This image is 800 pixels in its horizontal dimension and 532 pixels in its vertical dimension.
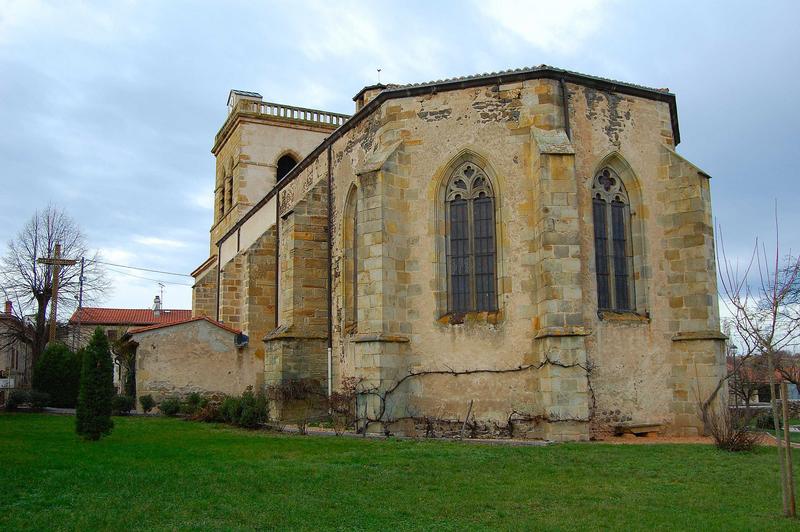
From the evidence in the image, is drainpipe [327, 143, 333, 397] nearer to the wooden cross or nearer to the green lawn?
the green lawn

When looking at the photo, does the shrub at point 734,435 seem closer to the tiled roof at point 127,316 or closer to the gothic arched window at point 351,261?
the gothic arched window at point 351,261

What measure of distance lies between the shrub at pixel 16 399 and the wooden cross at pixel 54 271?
21.9 ft

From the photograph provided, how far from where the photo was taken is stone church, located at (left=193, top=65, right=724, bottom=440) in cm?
1477

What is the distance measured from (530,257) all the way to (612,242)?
2.12m

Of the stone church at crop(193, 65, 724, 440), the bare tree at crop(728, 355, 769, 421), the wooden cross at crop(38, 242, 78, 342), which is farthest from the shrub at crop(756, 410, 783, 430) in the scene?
the wooden cross at crop(38, 242, 78, 342)

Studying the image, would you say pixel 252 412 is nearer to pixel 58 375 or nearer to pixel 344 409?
pixel 344 409

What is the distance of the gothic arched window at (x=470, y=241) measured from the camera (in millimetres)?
15688

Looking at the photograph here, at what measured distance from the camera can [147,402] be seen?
74.7ft

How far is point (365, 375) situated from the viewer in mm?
15234

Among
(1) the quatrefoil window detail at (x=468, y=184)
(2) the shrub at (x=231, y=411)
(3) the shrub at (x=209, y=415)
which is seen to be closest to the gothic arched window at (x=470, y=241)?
(1) the quatrefoil window detail at (x=468, y=184)

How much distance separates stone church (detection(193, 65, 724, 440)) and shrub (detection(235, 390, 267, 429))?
372cm

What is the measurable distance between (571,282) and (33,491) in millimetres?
9900

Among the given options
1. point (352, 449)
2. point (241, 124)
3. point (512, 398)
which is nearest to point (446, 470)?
point (352, 449)

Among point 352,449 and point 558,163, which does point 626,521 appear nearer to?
point 352,449
